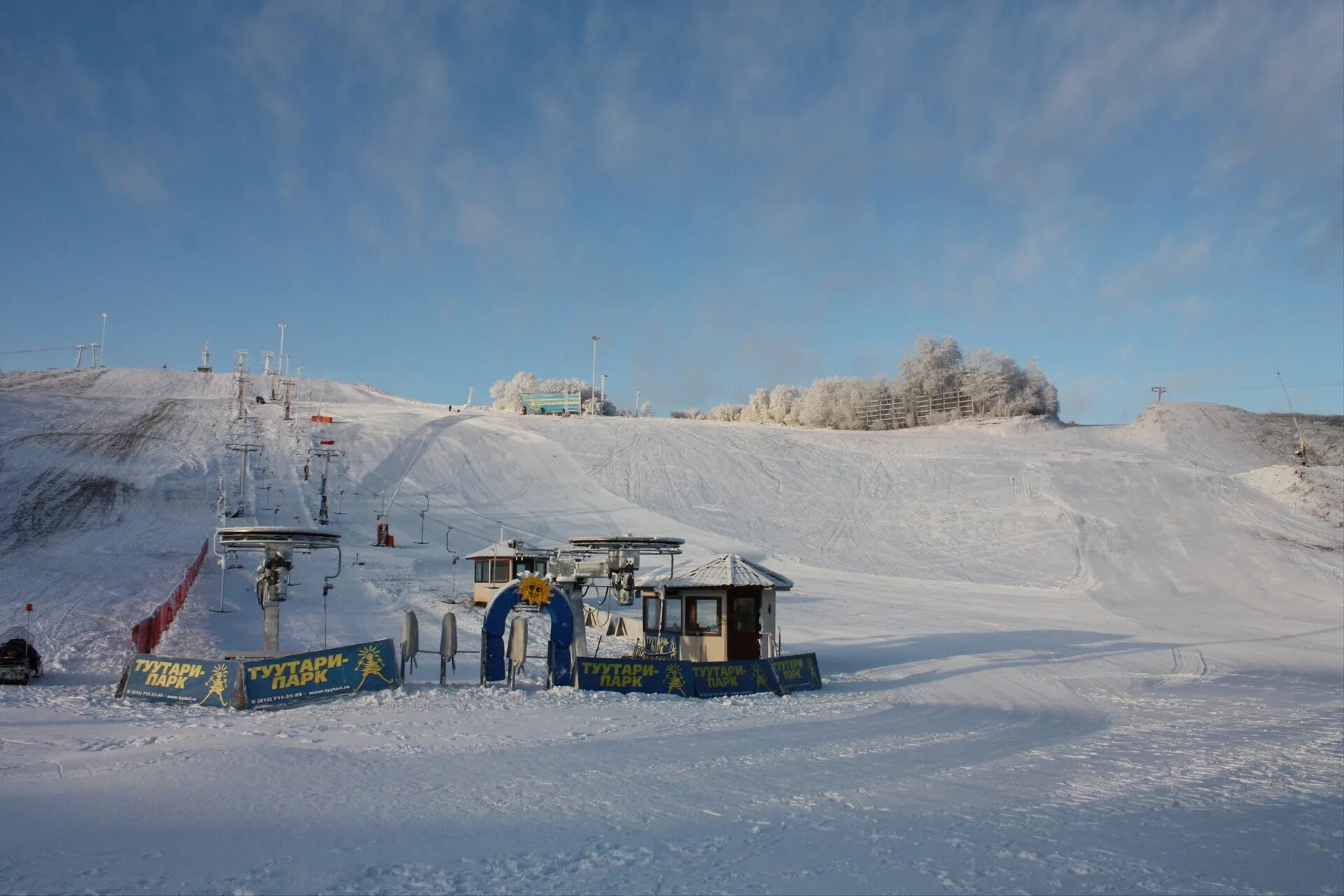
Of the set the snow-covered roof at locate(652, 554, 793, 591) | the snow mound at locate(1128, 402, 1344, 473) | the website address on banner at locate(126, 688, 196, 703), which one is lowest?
the website address on banner at locate(126, 688, 196, 703)

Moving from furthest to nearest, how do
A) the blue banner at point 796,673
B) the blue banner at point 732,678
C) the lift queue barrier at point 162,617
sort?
the blue banner at point 796,673 → the lift queue barrier at point 162,617 → the blue banner at point 732,678

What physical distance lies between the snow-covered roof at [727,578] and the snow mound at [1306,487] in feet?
121

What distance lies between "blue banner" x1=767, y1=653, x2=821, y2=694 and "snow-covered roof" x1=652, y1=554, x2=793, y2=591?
2914mm

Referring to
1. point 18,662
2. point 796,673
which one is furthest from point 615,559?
point 18,662

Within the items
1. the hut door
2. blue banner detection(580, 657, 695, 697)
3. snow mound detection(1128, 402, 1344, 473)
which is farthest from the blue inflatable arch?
snow mound detection(1128, 402, 1344, 473)

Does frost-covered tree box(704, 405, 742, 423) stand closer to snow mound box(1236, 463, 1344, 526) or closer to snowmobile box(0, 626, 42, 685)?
snow mound box(1236, 463, 1344, 526)

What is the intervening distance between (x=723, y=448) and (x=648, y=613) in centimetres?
3905

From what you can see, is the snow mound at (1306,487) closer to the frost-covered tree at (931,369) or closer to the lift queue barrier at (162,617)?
the frost-covered tree at (931,369)

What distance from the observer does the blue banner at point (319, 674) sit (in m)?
14.8

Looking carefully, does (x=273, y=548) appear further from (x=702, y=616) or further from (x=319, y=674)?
(x=702, y=616)

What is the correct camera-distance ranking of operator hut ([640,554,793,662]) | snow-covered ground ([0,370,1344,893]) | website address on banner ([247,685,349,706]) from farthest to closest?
operator hut ([640,554,793,662]) < website address on banner ([247,685,349,706]) < snow-covered ground ([0,370,1344,893])

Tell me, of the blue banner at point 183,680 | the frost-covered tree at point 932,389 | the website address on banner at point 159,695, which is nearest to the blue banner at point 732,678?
the blue banner at point 183,680

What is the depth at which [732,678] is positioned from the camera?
60.4ft

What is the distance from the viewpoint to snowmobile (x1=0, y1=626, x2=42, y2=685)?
16.6 metres
